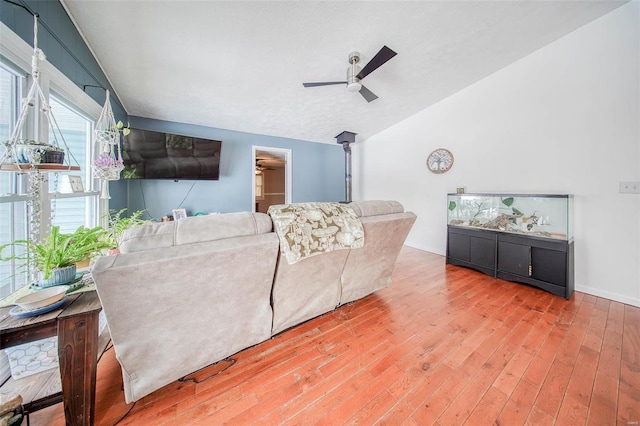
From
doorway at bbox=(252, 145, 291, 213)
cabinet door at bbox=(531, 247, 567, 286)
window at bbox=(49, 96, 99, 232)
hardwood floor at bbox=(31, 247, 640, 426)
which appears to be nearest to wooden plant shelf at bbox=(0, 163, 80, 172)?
window at bbox=(49, 96, 99, 232)

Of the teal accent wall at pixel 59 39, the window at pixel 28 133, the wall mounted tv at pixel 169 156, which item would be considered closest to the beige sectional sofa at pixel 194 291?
the window at pixel 28 133

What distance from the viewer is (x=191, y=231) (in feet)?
3.79

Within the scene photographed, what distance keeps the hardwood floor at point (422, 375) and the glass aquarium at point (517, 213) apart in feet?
2.98

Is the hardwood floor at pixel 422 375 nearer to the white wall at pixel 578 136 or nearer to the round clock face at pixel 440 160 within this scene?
the white wall at pixel 578 136

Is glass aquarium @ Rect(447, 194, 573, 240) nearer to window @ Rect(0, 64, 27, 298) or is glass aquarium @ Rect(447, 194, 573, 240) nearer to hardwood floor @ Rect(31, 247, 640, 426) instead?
hardwood floor @ Rect(31, 247, 640, 426)

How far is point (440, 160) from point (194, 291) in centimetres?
420

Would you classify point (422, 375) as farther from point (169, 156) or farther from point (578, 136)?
point (169, 156)

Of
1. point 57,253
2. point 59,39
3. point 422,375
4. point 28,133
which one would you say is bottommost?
point 422,375

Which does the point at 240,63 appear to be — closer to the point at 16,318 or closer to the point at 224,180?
the point at 224,180

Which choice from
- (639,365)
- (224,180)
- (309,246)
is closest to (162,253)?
(309,246)

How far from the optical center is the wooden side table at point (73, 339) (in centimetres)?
88

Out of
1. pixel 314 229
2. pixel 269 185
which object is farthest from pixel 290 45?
pixel 269 185

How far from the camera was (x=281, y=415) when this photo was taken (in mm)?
1133

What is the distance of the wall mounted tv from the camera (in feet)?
10.2
